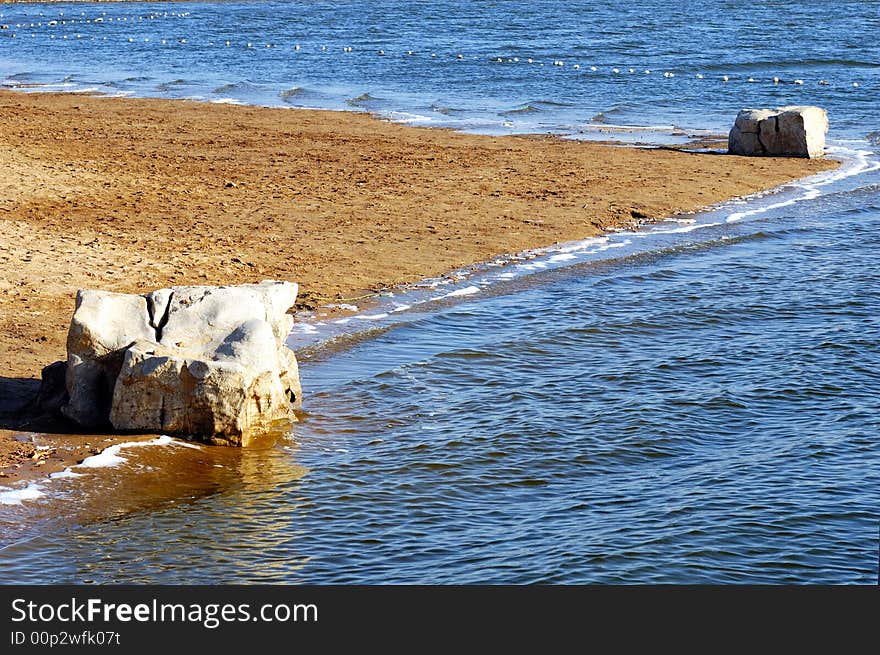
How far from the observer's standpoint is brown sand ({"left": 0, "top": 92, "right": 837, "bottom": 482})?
1267cm

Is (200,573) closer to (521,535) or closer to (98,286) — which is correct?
(521,535)

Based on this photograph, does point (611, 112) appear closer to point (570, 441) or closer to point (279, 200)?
point (279, 200)

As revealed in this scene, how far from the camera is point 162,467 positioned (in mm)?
8523

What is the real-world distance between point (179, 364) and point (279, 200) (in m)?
7.90

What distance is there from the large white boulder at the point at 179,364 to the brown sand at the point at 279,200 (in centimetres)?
69

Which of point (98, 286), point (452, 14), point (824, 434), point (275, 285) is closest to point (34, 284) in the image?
point (98, 286)

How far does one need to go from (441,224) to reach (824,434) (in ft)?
23.9

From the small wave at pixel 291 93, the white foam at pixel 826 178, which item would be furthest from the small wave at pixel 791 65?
the white foam at pixel 826 178

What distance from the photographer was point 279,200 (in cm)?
1639

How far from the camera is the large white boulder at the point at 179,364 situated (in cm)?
879

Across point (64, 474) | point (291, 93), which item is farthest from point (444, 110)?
point (64, 474)

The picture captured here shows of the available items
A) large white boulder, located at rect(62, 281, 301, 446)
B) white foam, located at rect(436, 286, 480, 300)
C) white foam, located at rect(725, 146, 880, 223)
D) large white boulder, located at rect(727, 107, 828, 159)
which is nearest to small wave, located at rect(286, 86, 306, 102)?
large white boulder, located at rect(727, 107, 828, 159)

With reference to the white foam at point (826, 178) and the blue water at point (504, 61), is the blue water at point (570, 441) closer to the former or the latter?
the white foam at point (826, 178)

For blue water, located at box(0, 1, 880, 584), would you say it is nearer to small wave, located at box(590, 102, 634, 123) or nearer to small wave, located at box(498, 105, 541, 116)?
small wave, located at box(590, 102, 634, 123)
